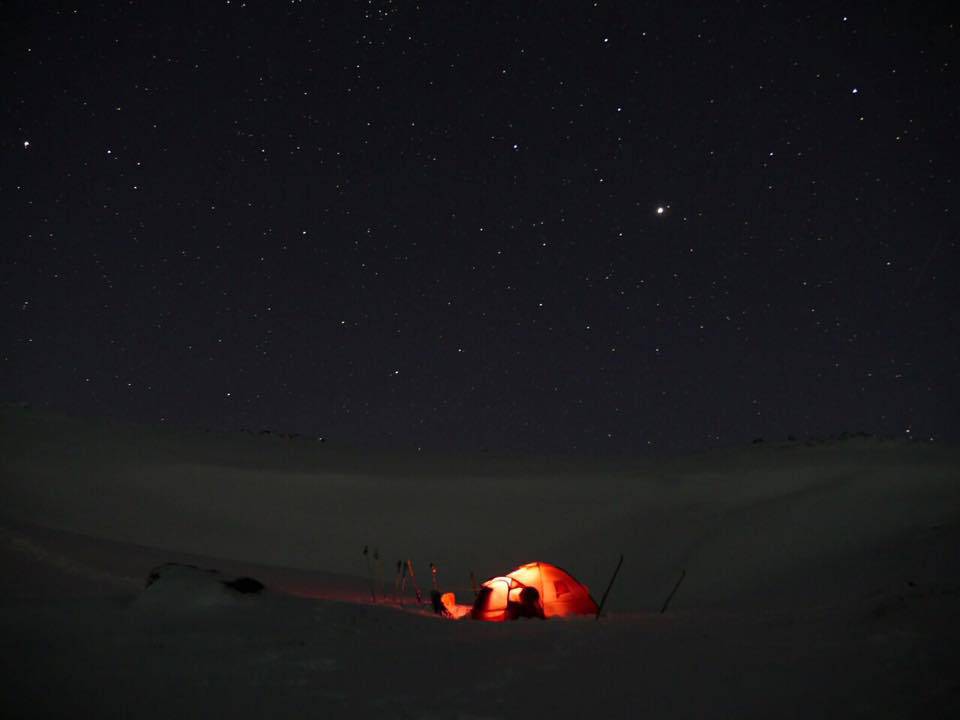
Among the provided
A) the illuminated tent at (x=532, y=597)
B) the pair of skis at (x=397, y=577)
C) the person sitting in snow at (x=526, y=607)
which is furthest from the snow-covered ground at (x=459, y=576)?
the person sitting in snow at (x=526, y=607)

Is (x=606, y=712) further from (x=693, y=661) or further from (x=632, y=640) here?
(x=632, y=640)

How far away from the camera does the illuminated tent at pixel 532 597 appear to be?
1111 centimetres

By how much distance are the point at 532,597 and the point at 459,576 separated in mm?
6488

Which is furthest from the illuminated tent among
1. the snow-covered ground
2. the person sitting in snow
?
the snow-covered ground

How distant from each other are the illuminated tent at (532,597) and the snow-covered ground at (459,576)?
44.7 inches

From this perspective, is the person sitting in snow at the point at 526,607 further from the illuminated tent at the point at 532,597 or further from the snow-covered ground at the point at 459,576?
the snow-covered ground at the point at 459,576

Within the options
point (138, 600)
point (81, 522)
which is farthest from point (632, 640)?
point (81, 522)

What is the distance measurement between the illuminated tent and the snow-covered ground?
1135 millimetres

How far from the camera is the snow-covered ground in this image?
4.96 metres

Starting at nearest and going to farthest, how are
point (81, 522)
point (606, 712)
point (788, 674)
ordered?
point (606, 712) → point (788, 674) → point (81, 522)

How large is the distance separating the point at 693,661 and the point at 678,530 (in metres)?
12.8

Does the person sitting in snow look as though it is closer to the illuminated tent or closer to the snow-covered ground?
the illuminated tent

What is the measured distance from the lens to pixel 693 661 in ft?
18.4

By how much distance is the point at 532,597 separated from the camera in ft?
36.5
